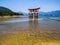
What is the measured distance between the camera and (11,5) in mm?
4332

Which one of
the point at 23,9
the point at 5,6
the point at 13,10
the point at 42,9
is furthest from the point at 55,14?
the point at 5,6

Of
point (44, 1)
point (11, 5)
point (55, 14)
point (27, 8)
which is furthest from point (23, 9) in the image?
point (55, 14)

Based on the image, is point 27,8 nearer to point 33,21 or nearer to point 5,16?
point 33,21

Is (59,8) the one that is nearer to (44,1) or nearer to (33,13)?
(44,1)

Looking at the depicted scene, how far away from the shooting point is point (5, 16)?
4.84 meters

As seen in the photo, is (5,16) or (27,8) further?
(5,16)

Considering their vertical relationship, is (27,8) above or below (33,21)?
above

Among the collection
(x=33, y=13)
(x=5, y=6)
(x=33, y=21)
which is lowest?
(x=33, y=21)

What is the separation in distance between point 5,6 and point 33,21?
1.18 m

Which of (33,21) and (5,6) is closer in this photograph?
(5,6)

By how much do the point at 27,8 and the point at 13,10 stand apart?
1.75 ft

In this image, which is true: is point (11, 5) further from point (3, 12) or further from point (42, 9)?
point (42, 9)

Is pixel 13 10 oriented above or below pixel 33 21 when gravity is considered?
above

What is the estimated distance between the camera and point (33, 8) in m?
4.14
